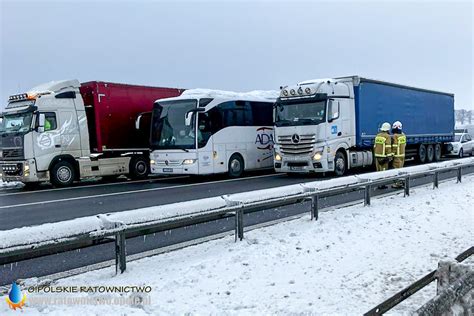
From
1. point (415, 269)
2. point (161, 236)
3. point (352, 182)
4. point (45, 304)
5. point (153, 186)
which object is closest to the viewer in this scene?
point (45, 304)

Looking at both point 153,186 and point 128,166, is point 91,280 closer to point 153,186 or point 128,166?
point 153,186

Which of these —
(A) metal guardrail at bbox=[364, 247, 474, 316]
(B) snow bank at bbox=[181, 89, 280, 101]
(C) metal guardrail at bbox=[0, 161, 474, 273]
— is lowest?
(A) metal guardrail at bbox=[364, 247, 474, 316]

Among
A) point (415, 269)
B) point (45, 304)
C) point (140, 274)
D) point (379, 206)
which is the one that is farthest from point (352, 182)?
point (45, 304)

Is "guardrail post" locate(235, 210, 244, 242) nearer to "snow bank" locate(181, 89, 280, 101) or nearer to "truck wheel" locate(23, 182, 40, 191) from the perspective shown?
"snow bank" locate(181, 89, 280, 101)

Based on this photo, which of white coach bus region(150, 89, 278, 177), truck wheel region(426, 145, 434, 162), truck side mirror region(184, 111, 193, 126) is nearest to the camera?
truck side mirror region(184, 111, 193, 126)

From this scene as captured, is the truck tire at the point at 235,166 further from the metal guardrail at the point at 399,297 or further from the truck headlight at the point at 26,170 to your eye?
the metal guardrail at the point at 399,297

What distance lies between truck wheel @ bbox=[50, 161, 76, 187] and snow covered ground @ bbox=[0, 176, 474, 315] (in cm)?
1118

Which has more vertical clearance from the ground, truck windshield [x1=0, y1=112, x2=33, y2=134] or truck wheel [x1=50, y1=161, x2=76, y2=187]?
truck windshield [x1=0, y1=112, x2=33, y2=134]

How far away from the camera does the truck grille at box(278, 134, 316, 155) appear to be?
15883 mm

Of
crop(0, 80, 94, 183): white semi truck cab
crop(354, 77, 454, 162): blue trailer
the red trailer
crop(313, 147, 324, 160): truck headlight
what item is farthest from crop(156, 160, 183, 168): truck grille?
crop(354, 77, 454, 162): blue trailer

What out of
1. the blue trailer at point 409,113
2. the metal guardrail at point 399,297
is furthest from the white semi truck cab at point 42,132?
the metal guardrail at point 399,297

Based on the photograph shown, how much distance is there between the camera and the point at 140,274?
491 centimetres

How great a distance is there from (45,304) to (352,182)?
20.5 ft

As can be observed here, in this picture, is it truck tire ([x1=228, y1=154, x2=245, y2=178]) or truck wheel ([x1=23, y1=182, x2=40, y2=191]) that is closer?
truck wheel ([x1=23, y1=182, x2=40, y2=191])
